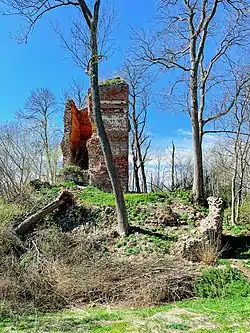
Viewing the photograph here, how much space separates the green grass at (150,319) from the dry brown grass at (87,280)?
2.01 ft

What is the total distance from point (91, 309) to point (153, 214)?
634cm

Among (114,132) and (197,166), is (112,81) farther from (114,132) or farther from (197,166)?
(197,166)

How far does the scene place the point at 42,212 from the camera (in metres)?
14.0

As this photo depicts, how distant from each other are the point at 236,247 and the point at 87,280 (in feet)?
20.0

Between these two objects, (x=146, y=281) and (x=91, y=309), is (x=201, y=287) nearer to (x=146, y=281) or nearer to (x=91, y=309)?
(x=146, y=281)

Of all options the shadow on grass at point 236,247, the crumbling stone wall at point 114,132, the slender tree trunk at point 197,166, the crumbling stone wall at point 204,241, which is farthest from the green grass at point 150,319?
the crumbling stone wall at point 114,132

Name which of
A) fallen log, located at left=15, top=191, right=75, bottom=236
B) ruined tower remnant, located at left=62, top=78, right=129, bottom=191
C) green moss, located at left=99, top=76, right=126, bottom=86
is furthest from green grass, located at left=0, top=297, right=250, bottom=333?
green moss, located at left=99, top=76, right=126, bottom=86

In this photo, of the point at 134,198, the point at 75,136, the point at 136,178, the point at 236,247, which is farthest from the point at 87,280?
the point at 136,178

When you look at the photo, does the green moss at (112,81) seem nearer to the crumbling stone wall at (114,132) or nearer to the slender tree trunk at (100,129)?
the crumbling stone wall at (114,132)

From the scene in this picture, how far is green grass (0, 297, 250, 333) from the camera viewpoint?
20.0 feet

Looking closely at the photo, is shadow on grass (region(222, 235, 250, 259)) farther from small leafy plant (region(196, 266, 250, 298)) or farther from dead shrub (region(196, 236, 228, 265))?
small leafy plant (region(196, 266, 250, 298))

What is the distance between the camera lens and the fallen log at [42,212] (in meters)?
13.2

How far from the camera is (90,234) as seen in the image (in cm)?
1340

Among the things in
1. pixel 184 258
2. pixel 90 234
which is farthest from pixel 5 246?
pixel 184 258
